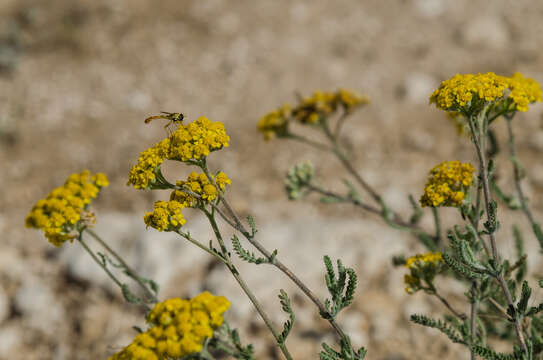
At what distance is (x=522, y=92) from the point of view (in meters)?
3.04

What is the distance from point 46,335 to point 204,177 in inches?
150

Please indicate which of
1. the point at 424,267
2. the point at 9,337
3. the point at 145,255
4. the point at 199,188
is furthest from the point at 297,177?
the point at 9,337

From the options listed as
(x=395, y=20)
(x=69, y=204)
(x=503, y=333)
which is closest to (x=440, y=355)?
(x=503, y=333)

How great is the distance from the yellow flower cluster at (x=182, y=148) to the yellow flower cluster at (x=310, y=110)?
1.86 meters

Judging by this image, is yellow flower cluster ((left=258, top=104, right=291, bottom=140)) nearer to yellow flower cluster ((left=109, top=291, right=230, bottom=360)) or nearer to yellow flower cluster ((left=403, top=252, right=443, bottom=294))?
yellow flower cluster ((left=403, top=252, right=443, bottom=294))

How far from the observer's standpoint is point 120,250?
6082mm

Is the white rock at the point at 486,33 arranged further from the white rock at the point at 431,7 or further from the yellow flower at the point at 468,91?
the yellow flower at the point at 468,91

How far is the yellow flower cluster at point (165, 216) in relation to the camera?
8.86 ft

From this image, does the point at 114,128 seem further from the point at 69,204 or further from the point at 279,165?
the point at 69,204

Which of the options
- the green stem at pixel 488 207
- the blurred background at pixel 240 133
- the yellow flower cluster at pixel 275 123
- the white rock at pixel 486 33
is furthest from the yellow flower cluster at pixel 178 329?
the white rock at pixel 486 33

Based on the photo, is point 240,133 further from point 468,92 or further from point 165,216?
point 468,92

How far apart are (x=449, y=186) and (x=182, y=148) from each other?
60.8 inches

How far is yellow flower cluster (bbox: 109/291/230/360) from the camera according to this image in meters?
2.41

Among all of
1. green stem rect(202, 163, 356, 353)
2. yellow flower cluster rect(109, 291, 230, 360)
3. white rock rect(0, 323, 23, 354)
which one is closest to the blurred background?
white rock rect(0, 323, 23, 354)
